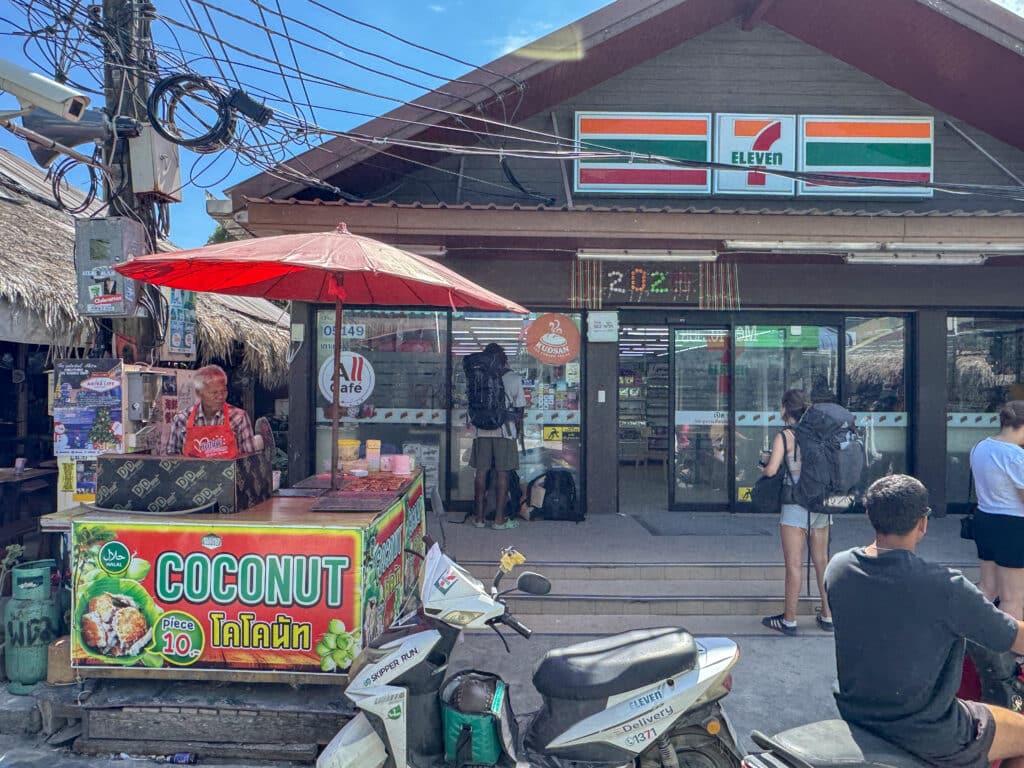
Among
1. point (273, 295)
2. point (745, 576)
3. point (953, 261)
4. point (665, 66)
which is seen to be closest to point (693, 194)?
point (665, 66)

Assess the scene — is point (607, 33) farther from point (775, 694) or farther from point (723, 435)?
point (775, 694)

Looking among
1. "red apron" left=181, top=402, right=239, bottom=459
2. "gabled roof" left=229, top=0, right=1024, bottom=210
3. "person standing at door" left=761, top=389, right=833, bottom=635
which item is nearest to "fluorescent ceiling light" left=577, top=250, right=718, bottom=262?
"gabled roof" left=229, top=0, right=1024, bottom=210

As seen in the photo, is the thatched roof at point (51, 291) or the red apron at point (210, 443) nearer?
the red apron at point (210, 443)

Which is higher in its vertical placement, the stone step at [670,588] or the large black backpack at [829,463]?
the large black backpack at [829,463]

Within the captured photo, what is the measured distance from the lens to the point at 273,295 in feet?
17.0

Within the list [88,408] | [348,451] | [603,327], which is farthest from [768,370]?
[88,408]

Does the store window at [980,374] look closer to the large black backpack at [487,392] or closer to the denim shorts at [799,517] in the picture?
the denim shorts at [799,517]

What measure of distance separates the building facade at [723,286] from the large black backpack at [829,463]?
3105mm

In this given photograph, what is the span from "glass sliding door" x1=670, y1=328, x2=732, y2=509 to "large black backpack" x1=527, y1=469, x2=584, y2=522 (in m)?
1.33

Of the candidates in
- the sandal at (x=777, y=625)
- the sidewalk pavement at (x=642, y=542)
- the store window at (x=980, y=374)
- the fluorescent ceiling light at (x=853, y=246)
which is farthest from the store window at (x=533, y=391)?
the store window at (x=980, y=374)

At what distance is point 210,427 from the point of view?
4367mm

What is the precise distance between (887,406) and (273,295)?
286 inches

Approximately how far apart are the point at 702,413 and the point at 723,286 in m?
1.61

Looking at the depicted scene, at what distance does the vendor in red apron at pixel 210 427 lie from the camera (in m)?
4.32
